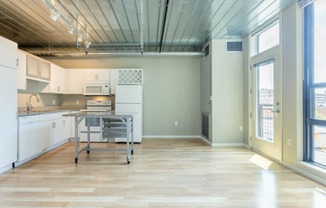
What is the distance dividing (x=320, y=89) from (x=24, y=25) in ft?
17.5

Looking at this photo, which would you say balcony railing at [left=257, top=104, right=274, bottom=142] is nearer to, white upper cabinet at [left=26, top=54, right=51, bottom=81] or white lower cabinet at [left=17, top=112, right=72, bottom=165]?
white lower cabinet at [left=17, top=112, right=72, bottom=165]

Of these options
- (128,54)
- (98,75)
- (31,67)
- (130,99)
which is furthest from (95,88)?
(31,67)

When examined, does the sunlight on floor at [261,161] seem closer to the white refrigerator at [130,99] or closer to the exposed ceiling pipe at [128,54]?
the white refrigerator at [130,99]

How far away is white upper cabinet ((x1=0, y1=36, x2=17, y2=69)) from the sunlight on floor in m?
4.46

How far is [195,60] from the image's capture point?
6895 millimetres

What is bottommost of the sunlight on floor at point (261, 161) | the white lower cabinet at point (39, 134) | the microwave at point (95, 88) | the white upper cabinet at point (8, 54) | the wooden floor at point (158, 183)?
the wooden floor at point (158, 183)

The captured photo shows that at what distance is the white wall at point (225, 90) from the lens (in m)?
5.55

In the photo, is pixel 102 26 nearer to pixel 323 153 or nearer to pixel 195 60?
pixel 195 60

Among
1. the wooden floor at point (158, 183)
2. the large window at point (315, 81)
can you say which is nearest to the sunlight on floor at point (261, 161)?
the wooden floor at point (158, 183)

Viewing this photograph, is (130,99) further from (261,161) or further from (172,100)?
(261,161)

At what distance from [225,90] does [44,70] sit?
441 cm

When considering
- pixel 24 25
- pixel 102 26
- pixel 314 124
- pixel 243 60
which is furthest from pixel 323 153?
pixel 24 25

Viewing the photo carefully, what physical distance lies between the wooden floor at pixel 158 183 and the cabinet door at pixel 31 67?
5.75ft

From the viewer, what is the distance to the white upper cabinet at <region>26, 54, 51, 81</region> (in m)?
4.67
